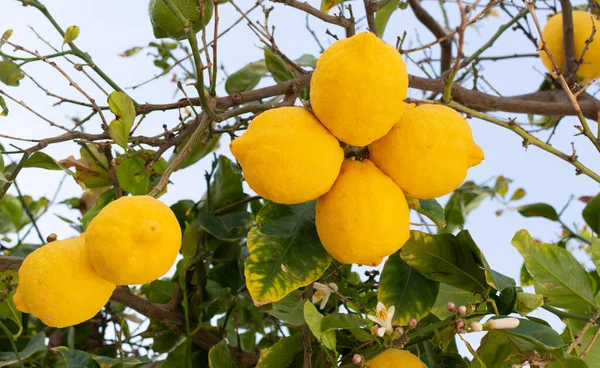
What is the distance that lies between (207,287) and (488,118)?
1.91ft

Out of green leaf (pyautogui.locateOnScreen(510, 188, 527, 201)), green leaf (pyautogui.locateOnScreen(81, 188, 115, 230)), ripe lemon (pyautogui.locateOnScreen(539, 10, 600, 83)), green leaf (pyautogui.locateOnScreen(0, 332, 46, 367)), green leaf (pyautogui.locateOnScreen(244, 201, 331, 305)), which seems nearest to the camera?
green leaf (pyautogui.locateOnScreen(244, 201, 331, 305))

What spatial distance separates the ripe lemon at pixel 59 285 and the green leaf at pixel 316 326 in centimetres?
19

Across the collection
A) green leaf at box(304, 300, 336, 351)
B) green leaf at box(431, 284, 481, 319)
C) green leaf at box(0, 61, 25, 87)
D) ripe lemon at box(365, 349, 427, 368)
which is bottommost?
green leaf at box(431, 284, 481, 319)

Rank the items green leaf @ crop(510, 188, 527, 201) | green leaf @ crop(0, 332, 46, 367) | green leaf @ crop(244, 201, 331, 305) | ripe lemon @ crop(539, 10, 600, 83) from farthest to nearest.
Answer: green leaf @ crop(510, 188, 527, 201) → ripe lemon @ crop(539, 10, 600, 83) → green leaf @ crop(0, 332, 46, 367) → green leaf @ crop(244, 201, 331, 305)

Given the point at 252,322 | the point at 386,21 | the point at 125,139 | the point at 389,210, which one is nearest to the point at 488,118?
the point at 389,210

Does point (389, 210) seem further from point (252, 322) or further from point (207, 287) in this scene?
point (252, 322)

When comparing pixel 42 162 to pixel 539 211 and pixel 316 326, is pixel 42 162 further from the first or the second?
pixel 539 211

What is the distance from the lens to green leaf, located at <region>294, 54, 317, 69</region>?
3.43 feet

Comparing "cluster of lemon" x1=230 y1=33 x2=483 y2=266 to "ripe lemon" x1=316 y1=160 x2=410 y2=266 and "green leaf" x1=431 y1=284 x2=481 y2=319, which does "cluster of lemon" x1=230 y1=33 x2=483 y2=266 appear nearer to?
"ripe lemon" x1=316 y1=160 x2=410 y2=266

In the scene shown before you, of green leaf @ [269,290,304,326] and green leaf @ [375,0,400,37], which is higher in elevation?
green leaf @ [375,0,400,37]

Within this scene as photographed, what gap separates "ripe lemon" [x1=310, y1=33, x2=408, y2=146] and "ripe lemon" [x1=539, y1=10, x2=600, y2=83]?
30.9 inches

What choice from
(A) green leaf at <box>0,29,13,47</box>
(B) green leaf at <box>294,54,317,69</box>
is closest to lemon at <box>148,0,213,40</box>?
(A) green leaf at <box>0,29,13,47</box>

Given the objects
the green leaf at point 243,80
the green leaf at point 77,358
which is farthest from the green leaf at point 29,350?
the green leaf at point 243,80

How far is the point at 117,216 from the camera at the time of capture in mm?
522
